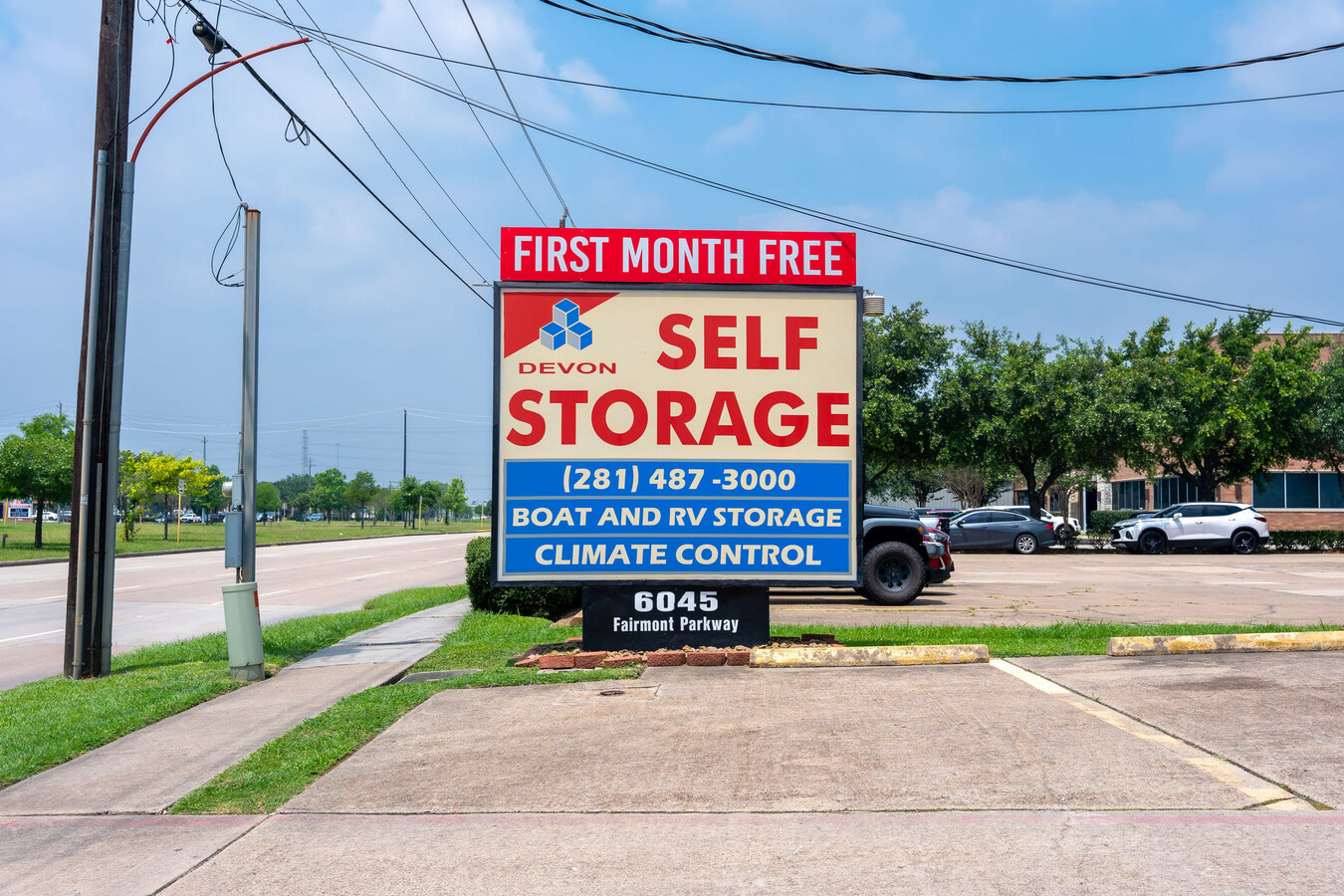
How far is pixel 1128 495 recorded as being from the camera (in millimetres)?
55438

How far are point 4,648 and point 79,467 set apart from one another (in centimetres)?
464

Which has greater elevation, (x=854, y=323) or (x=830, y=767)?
(x=854, y=323)

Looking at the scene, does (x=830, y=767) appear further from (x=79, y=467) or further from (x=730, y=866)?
(x=79, y=467)

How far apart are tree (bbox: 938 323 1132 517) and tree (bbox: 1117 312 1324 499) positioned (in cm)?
105

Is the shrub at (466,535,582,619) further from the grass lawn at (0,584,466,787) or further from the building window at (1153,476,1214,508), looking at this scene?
the building window at (1153,476,1214,508)

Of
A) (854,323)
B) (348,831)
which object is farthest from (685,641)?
(348,831)

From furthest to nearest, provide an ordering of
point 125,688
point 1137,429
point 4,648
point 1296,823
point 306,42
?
point 1137,429
point 4,648
point 306,42
point 125,688
point 1296,823

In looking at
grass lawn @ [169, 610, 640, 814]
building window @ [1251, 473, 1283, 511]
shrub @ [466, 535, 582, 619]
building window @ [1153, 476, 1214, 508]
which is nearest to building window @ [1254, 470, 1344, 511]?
building window @ [1251, 473, 1283, 511]

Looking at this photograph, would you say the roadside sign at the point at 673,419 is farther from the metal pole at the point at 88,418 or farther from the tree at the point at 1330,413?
the tree at the point at 1330,413

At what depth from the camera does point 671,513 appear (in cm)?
984

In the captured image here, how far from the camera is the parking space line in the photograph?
5.09 m

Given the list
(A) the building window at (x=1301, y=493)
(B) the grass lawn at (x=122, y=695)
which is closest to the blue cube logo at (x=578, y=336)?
Answer: (B) the grass lawn at (x=122, y=695)

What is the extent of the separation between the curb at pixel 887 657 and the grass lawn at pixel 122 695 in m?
5.26

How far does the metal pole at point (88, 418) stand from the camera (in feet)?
33.0
